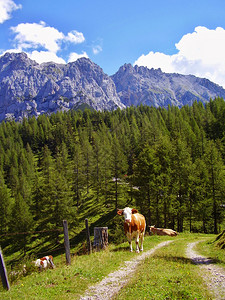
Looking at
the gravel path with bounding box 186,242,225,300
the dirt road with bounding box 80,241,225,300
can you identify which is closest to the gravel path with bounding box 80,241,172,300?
the dirt road with bounding box 80,241,225,300

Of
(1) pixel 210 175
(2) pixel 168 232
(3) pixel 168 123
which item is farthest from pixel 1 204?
(3) pixel 168 123

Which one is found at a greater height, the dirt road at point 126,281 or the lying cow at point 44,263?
the dirt road at point 126,281

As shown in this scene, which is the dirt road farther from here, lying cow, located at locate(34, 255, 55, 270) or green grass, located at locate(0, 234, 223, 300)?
lying cow, located at locate(34, 255, 55, 270)

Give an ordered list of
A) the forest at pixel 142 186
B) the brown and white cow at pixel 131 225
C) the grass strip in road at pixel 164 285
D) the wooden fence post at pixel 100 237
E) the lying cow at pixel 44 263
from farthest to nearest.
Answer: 1. the forest at pixel 142 186
2. the wooden fence post at pixel 100 237
3. the lying cow at pixel 44 263
4. the brown and white cow at pixel 131 225
5. the grass strip in road at pixel 164 285

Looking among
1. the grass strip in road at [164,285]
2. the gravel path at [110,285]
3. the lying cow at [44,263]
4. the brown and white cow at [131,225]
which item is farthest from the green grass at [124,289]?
the lying cow at [44,263]

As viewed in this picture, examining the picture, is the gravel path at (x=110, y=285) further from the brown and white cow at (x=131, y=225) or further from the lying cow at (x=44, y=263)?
the lying cow at (x=44, y=263)

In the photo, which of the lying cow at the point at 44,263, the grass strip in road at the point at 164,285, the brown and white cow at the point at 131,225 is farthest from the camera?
the lying cow at the point at 44,263

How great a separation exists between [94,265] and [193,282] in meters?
4.58

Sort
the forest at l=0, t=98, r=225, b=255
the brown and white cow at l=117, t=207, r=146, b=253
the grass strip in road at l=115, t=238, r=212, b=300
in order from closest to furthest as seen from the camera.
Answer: the grass strip in road at l=115, t=238, r=212, b=300
the brown and white cow at l=117, t=207, r=146, b=253
the forest at l=0, t=98, r=225, b=255

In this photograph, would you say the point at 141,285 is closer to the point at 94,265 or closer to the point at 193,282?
the point at 193,282

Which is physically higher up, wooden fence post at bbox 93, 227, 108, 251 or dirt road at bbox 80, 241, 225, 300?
dirt road at bbox 80, 241, 225, 300

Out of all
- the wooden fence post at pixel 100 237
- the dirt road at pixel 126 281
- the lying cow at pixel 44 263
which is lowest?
the lying cow at pixel 44 263

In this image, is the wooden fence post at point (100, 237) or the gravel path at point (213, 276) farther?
the wooden fence post at point (100, 237)

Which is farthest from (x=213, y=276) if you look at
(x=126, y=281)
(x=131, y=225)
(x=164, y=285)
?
(x=131, y=225)
